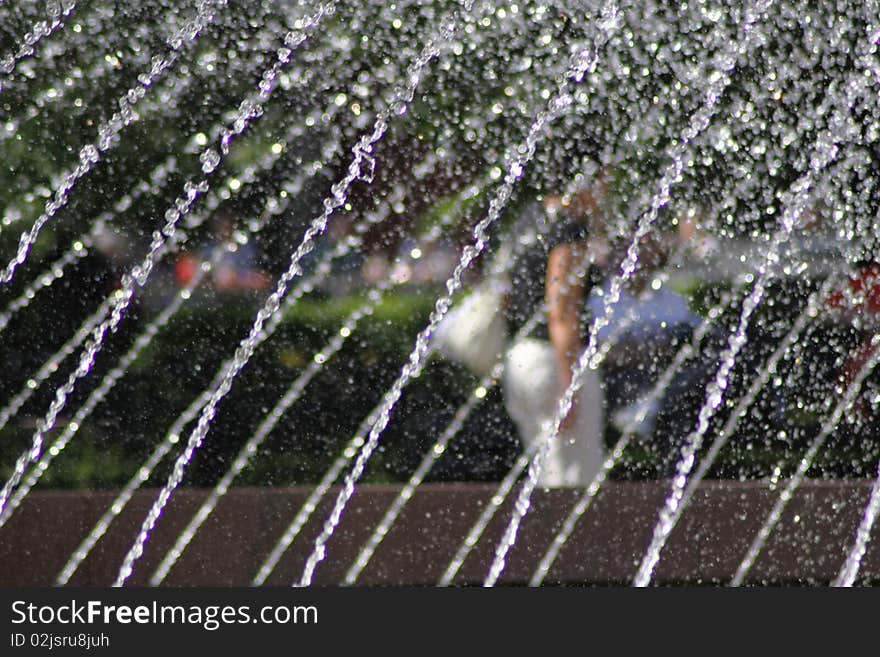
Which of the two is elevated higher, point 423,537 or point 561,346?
point 561,346

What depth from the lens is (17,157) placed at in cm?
333

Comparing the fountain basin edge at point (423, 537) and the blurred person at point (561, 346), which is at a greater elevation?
the blurred person at point (561, 346)

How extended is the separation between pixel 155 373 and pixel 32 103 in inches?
35.9

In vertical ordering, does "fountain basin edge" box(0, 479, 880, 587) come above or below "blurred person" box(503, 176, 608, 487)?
below

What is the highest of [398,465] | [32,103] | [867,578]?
[32,103]

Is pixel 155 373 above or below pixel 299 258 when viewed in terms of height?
below

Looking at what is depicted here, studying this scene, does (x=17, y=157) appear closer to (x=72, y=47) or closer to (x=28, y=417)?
(x=72, y=47)

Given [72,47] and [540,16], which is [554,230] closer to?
[540,16]

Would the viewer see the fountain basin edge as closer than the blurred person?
Yes

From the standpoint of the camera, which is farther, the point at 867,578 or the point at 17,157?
the point at 17,157

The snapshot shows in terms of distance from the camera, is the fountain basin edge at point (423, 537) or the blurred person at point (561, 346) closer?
the fountain basin edge at point (423, 537)

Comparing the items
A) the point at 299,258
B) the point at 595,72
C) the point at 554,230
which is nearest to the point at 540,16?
the point at 595,72

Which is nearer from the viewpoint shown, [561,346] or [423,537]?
[423,537]

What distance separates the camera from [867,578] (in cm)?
301
